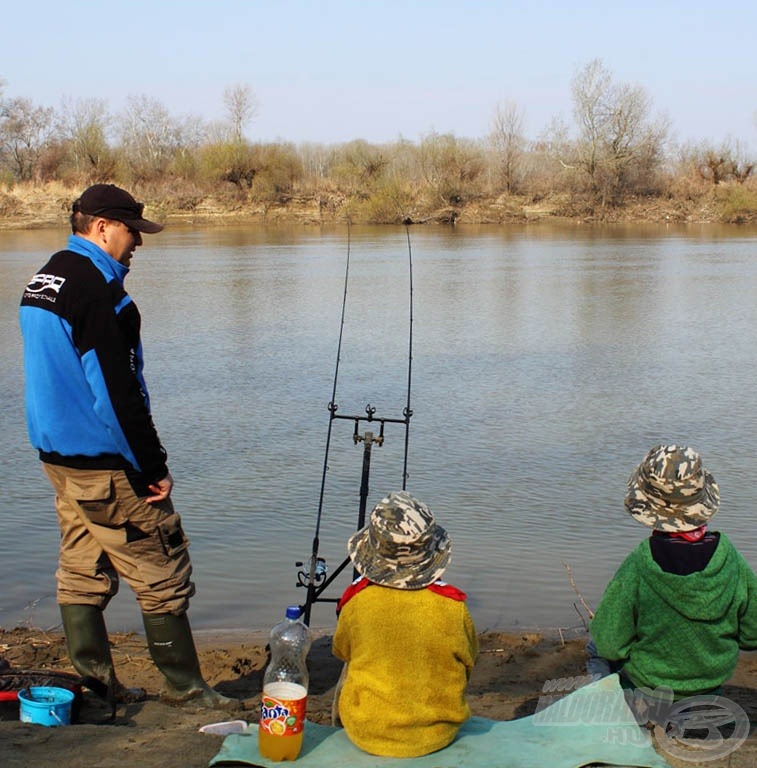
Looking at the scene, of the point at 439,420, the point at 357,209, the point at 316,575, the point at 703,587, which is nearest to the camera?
the point at 703,587

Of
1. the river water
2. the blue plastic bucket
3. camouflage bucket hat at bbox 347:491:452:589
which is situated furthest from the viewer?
the river water

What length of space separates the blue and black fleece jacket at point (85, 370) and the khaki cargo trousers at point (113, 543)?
0.20 ft

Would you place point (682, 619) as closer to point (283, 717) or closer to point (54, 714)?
point (283, 717)

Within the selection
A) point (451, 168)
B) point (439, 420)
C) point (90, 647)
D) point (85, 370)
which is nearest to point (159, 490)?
point (85, 370)

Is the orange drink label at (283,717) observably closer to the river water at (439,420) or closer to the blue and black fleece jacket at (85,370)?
the blue and black fleece jacket at (85,370)

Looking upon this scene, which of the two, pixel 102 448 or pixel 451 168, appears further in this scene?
pixel 451 168

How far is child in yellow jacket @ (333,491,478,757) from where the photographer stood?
266cm

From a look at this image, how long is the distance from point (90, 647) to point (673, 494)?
1.77 metres

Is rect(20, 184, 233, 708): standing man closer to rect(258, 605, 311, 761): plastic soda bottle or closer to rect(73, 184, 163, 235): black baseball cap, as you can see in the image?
rect(73, 184, 163, 235): black baseball cap

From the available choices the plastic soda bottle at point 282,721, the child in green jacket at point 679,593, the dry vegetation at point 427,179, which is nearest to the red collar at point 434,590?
the plastic soda bottle at point 282,721

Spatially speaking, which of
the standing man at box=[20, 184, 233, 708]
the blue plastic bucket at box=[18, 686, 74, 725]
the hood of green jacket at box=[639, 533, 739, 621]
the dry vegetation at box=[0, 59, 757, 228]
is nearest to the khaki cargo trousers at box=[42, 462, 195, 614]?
the standing man at box=[20, 184, 233, 708]

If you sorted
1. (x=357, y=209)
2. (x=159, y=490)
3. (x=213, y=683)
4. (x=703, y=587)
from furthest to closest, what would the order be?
1. (x=357, y=209)
2. (x=213, y=683)
3. (x=159, y=490)
4. (x=703, y=587)

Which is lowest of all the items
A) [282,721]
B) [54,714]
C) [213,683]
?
[213,683]

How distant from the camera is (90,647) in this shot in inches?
133
